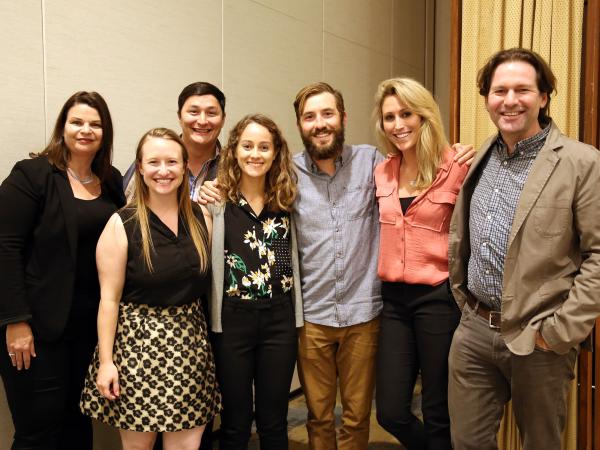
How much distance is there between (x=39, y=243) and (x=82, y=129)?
464 millimetres

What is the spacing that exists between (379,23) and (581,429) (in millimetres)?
3459

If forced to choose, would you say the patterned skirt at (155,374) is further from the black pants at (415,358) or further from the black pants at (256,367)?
the black pants at (415,358)

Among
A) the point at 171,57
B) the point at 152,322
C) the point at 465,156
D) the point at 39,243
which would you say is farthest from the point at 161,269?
the point at 171,57

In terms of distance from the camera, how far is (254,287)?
216cm

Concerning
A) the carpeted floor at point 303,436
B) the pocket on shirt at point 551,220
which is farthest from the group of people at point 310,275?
the carpeted floor at point 303,436

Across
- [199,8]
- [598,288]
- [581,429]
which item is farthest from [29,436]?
[581,429]

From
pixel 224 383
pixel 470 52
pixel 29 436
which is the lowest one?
pixel 29 436

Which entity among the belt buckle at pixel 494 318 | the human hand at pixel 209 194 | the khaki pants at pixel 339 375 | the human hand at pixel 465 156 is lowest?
the khaki pants at pixel 339 375

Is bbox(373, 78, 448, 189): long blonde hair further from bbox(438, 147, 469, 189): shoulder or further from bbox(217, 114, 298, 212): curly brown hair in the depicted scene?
bbox(217, 114, 298, 212): curly brown hair

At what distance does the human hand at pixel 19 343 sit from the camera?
6.54ft

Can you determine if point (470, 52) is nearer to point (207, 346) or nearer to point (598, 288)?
point (598, 288)

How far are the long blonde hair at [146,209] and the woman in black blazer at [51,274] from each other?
223mm

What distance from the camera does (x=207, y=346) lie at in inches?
81.6

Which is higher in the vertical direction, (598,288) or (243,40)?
(243,40)
